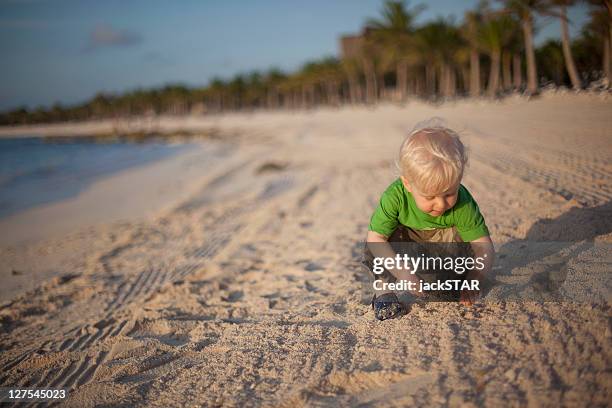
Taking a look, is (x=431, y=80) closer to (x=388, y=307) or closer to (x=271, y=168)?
(x=271, y=168)

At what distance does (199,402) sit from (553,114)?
38.2ft

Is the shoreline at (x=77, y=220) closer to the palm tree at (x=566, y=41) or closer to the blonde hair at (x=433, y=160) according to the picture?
the blonde hair at (x=433, y=160)

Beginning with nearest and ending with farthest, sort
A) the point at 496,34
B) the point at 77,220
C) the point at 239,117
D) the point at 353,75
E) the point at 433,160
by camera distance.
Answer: the point at 433,160, the point at 77,220, the point at 496,34, the point at 353,75, the point at 239,117

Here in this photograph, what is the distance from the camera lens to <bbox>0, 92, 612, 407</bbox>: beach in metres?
1.54

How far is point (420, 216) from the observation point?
1.96 metres

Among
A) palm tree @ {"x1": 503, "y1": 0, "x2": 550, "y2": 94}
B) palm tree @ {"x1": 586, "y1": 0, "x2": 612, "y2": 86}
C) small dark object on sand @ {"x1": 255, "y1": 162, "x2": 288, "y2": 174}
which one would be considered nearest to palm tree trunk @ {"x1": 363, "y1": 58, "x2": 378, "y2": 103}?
palm tree @ {"x1": 503, "y1": 0, "x2": 550, "y2": 94}

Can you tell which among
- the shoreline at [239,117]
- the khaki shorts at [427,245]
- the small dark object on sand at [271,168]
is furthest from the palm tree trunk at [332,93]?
the khaki shorts at [427,245]

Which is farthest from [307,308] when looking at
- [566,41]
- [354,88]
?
[354,88]

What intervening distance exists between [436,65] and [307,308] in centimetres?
3836

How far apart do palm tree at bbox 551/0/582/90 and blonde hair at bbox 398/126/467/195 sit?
14.1m

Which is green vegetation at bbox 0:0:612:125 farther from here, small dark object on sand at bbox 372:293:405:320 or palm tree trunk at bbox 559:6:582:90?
small dark object on sand at bbox 372:293:405:320

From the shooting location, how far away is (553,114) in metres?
10.1

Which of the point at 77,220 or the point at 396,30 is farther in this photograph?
the point at 396,30

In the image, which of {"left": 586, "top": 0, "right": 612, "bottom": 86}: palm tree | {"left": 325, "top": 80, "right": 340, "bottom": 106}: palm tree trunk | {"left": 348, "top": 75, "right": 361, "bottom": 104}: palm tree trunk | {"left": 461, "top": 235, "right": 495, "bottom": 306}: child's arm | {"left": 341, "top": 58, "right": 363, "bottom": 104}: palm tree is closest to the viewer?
{"left": 461, "top": 235, "right": 495, "bottom": 306}: child's arm
